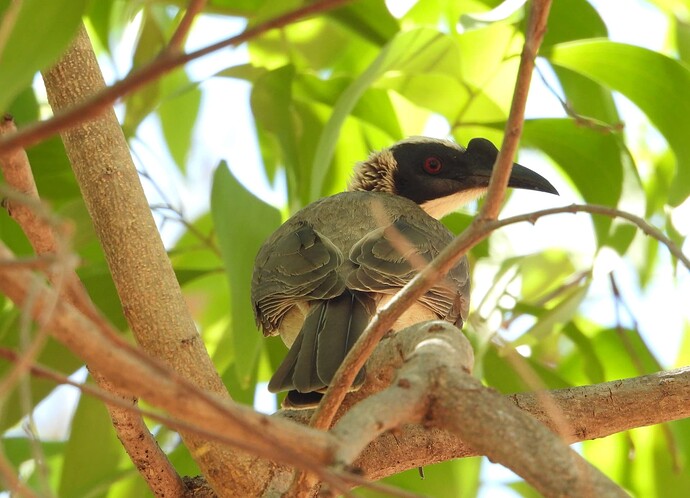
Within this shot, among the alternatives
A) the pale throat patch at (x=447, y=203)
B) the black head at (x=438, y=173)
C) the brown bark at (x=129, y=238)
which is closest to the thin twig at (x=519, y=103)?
the brown bark at (x=129, y=238)

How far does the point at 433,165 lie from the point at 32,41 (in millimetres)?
2709

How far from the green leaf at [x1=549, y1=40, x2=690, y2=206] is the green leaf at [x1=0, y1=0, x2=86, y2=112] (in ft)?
7.09

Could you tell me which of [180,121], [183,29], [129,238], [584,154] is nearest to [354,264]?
[129,238]

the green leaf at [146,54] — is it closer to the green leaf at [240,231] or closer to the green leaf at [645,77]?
the green leaf at [240,231]

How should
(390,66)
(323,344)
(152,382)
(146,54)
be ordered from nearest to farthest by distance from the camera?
(152,382)
(323,344)
(390,66)
(146,54)

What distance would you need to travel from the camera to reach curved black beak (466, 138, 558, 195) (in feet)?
13.5

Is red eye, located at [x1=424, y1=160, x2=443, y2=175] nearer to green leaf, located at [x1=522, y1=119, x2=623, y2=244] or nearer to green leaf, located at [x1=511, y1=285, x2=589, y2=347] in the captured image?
green leaf, located at [x1=522, y1=119, x2=623, y2=244]

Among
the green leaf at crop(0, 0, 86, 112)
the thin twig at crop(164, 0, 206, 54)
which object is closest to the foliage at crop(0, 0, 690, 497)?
the green leaf at crop(0, 0, 86, 112)

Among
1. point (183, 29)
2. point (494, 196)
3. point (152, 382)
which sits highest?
point (494, 196)

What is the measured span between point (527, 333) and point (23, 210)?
5.68ft

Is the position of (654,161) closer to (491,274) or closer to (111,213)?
(491,274)

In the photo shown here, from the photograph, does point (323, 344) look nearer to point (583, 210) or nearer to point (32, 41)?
point (32, 41)

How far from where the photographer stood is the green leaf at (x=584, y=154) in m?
3.84

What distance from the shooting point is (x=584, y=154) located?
3.96 meters
